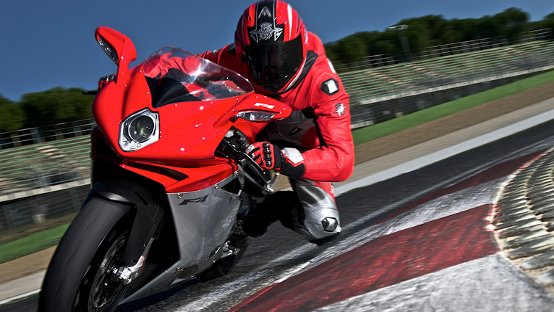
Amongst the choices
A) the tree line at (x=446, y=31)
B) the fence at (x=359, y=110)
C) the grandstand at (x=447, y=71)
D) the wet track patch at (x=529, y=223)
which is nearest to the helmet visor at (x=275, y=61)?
the fence at (x=359, y=110)

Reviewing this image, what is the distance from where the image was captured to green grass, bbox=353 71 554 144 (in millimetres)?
16828

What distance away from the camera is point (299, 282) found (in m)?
3.44

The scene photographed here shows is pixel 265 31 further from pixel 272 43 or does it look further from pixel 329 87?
pixel 329 87

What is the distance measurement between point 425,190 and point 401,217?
2683mm

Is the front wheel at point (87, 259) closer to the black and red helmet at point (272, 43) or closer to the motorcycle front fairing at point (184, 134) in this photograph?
the motorcycle front fairing at point (184, 134)

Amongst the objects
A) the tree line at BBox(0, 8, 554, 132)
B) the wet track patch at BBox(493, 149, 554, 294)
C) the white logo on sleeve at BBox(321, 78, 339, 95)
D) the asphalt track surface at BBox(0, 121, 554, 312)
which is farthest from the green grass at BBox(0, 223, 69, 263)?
the tree line at BBox(0, 8, 554, 132)

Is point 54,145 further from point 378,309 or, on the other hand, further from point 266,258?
point 378,309

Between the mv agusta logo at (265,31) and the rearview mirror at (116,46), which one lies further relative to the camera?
the mv agusta logo at (265,31)

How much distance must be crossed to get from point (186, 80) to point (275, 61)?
631mm

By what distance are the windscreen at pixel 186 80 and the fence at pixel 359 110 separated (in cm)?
59

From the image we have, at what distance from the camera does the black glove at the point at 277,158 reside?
138 inches

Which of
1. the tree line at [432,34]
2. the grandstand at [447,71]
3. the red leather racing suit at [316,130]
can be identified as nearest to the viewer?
the red leather racing suit at [316,130]

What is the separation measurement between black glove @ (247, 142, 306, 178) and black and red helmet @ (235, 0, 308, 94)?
0.49 metres

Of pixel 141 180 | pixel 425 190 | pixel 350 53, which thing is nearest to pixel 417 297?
pixel 141 180
